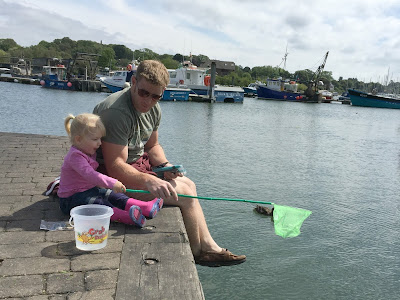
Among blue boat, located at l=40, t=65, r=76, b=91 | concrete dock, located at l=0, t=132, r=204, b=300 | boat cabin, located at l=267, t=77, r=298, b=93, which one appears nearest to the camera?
concrete dock, located at l=0, t=132, r=204, b=300

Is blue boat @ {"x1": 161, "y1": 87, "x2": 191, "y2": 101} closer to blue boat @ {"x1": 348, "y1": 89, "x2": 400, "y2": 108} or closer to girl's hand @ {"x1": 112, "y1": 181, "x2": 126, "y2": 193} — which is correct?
girl's hand @ {"x1": 112, "y1": 181, "x2": 126, "y2": 193}

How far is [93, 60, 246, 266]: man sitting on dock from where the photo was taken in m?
2.94

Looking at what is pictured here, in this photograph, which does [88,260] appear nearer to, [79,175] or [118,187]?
[118,187]

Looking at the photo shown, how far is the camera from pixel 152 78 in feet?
9.59

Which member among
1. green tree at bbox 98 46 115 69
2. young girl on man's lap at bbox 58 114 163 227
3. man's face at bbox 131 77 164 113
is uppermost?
green tree at bbox 98 46 115 69

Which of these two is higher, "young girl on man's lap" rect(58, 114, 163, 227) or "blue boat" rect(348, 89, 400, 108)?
"blue boat" rect(348, 89, 400, 108)

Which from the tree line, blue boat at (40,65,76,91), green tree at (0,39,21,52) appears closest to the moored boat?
blue boat at (40,65,76,91)

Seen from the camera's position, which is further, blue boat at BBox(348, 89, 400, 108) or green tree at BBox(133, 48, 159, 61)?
green tree at BBox(133, 48, 159, 61)

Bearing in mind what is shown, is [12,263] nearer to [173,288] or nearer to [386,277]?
[173,288]

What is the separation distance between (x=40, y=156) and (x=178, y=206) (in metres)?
3.00

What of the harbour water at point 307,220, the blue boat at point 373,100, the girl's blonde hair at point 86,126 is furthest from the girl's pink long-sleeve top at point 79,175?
the blue boat at point 373,100

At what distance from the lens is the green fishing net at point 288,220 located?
3.09m

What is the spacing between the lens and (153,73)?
293 centimetres

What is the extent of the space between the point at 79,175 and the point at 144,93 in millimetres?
828
